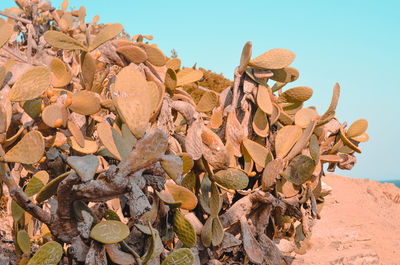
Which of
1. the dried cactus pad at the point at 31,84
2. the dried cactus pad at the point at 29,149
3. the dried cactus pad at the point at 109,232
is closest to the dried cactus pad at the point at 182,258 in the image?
the dried cactus pad at the point at 109,232

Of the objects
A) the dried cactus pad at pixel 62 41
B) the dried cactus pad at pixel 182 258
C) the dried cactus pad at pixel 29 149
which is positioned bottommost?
the dried cactus pad at pixel 182 258

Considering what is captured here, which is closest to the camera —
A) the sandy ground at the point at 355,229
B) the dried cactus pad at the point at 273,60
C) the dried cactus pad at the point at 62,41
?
the dried cactus pad at the point at 62,41

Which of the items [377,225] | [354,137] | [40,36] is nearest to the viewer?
[354,137]

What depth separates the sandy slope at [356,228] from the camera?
3.83 m

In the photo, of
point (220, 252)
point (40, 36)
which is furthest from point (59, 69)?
point (40, 36)

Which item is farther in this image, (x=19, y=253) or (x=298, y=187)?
(x=298, y=187)

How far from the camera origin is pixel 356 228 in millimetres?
4812

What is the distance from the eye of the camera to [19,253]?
192cm

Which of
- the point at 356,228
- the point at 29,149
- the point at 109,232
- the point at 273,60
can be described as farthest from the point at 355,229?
the point at 29,149

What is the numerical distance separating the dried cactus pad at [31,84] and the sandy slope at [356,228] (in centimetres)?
268

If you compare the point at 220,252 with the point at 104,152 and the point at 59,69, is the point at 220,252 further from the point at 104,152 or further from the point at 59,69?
the point at 59,69

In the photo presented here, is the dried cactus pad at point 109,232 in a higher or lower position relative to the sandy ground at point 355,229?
higher

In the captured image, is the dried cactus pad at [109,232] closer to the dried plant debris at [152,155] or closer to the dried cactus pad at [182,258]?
the dried plant debris at [152,155]

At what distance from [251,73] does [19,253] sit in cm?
145
